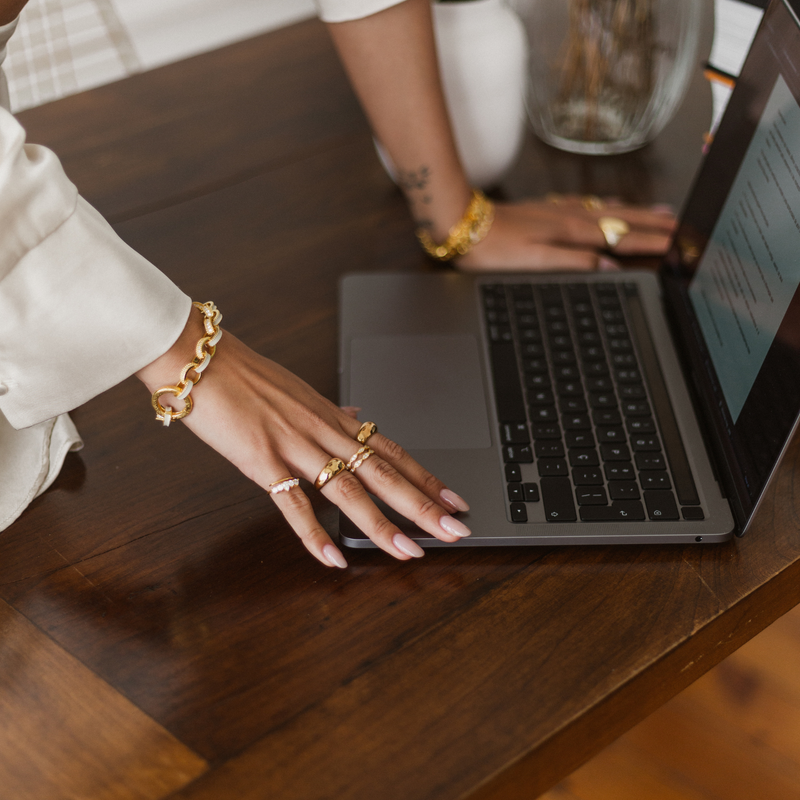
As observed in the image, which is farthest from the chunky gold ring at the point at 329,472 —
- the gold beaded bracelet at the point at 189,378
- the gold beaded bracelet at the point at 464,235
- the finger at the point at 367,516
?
the gold beaded bracelet at the point at 464,235

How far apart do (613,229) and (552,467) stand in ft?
1.15

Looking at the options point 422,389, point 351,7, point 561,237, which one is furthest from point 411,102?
point 422,389

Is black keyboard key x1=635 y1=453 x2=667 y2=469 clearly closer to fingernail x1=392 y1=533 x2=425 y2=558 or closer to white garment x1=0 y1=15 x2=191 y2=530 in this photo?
fingernail x1=392 y1=533 x2=425 y2=558

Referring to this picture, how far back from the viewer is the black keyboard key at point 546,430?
0.62m

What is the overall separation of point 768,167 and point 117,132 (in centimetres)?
74

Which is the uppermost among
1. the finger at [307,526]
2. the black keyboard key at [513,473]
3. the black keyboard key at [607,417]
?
the finger at [307,526]

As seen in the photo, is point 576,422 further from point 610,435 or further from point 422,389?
point 422,389

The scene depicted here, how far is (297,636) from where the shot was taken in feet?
1.65

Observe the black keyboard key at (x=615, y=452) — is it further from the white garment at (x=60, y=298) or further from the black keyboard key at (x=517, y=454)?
the white garment at (x=60, y=298)

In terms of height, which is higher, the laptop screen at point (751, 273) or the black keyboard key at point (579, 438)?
the laptop screen at point (751, 273)

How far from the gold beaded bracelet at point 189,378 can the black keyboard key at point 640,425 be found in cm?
32

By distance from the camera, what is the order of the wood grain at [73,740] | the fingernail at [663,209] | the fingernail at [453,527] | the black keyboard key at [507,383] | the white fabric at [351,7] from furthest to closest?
the fingernail at [663,209]
the white fabric at [351,7]
the black keyboard key at [507,383]
the fingernail at [453,527]
the wood grain at [73,740]

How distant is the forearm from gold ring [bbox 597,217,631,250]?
146mm

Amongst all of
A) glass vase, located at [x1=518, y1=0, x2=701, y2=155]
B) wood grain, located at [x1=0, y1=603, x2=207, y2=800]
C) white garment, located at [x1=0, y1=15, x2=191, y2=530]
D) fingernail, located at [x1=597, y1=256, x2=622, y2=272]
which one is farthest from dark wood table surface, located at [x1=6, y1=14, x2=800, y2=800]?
glass vase, located at [x1=518, y1=0, x2=701, y2=155]
